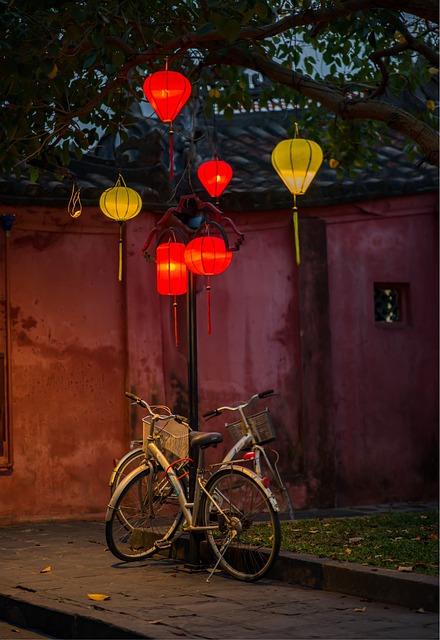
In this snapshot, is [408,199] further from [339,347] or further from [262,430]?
[262,430]

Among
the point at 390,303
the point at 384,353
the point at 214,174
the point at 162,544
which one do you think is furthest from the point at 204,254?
the point at 390,303

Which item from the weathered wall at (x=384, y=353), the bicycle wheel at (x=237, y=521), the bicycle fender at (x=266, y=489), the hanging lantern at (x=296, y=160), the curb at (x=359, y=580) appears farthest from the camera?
the weathered wall at (x=384, y=353)

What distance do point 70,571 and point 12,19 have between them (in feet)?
14.7

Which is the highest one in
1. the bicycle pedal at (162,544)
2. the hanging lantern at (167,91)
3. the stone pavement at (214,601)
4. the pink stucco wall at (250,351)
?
the hanging lantern at (167,91)

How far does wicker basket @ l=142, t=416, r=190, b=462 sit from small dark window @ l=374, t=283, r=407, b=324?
576cm

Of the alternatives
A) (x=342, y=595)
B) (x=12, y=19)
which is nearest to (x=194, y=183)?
(x=12, y=19)

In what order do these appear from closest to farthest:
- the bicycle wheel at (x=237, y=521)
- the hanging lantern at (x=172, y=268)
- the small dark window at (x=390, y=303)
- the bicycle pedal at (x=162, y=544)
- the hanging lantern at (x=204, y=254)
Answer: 1. the bicycle wheel at (x=237, y=521)
2. the bicycle pedal at (x=162, y=544)
3. the hanging lantern at (x=204, y=254)
4. the hanging lantern at (x=172, y=268)
5. the small dark window at (x=390, y=303)

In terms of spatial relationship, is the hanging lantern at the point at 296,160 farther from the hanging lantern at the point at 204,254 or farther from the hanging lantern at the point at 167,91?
the hanging lantern at the point at 204,254

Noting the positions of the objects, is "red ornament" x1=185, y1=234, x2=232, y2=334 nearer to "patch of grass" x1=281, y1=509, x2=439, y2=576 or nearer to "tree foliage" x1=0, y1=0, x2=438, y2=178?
"tree foliage" x1=0, y1=0, x2=438, y2=178

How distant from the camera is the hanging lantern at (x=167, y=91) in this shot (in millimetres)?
8961

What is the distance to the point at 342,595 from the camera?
7531 millimetres

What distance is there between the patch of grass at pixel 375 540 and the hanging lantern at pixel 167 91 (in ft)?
10.8

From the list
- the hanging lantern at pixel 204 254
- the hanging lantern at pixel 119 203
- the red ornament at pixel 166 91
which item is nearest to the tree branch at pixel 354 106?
the red ornament at pixel 166 91

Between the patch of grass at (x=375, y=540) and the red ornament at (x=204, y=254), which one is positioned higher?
the red ornament at (x=204, y=254)
